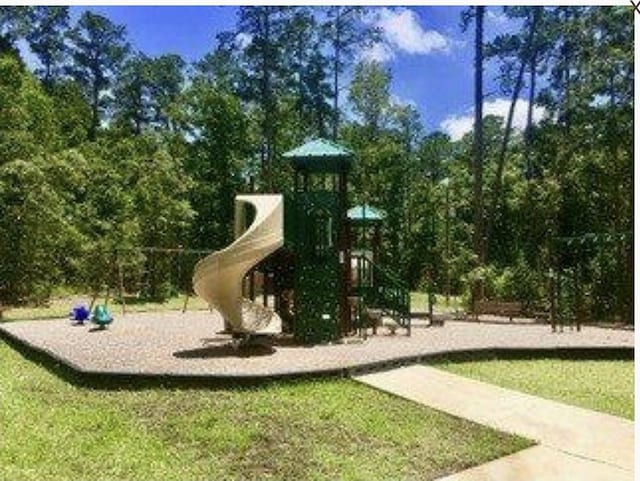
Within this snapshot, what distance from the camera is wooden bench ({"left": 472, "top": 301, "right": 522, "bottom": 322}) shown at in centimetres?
2219

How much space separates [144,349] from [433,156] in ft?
177

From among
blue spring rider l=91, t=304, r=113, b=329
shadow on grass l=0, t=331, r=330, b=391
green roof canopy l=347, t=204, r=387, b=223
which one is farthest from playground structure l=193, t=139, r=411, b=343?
green roof canopy l=347, t=204, r=387, b=223

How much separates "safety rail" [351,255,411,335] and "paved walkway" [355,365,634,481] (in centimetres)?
496

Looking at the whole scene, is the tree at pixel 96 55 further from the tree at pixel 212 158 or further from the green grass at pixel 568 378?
the green grass at pixel 568 378

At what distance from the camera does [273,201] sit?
1495 centimetres

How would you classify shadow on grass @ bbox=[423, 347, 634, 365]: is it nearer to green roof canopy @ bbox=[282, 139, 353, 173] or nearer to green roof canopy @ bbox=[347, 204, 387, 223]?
green roof canopy @ bbox=[282, 139, 353, 173]

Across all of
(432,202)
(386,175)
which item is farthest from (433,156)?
(386,175)

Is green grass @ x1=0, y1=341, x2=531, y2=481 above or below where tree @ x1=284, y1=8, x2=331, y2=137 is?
below

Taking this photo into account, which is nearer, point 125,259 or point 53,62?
point 125,259

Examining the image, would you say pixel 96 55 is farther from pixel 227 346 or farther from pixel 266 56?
pixel 227 346

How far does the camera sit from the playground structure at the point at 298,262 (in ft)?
45.3

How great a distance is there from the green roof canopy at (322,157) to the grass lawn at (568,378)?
5167 millimetres

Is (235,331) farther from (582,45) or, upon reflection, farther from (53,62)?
(53,62)

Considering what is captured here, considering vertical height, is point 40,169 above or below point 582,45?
below
